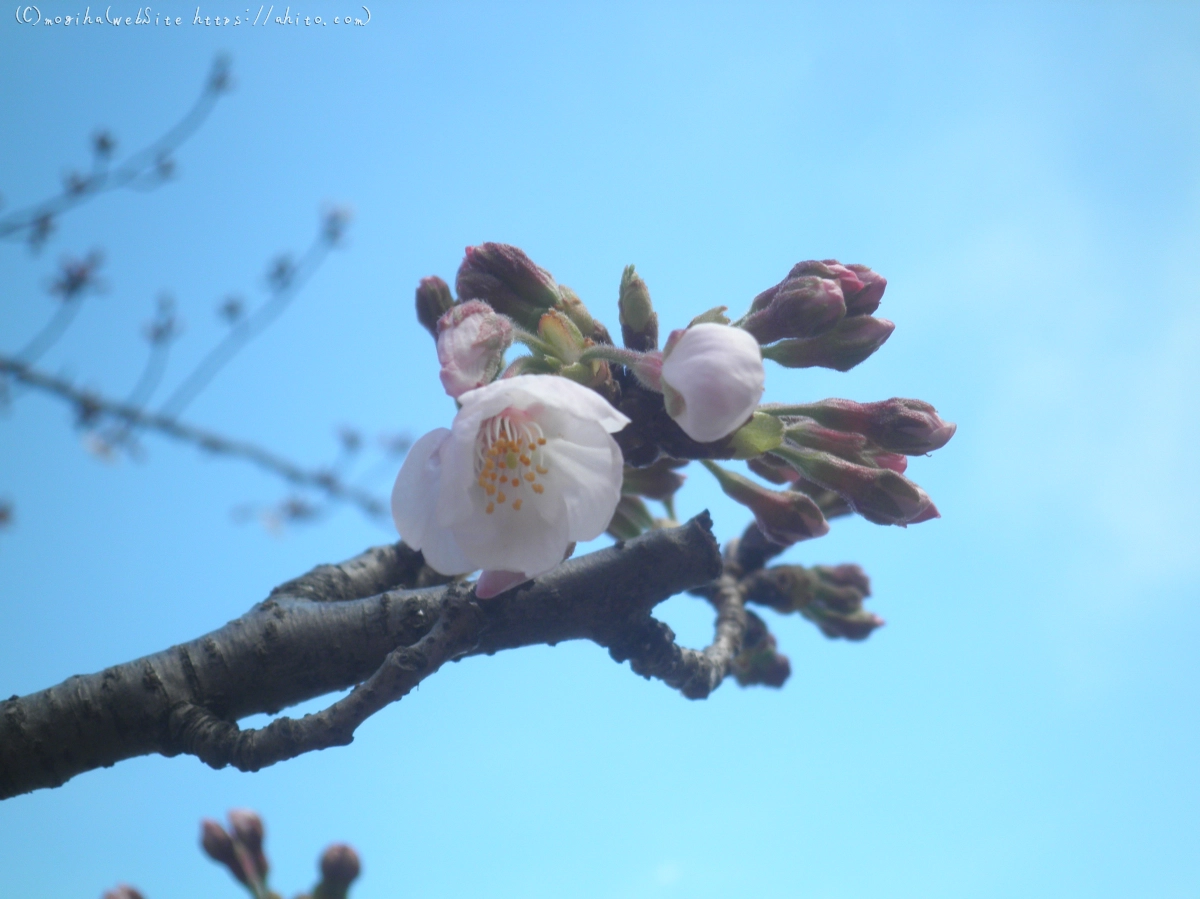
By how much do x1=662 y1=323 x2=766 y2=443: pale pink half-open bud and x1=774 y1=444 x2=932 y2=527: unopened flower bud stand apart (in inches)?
20.2

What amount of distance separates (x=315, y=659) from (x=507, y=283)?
0.92 m

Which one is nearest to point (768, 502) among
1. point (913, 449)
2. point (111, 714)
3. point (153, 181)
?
point (913, 449)

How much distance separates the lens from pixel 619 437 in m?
1.78

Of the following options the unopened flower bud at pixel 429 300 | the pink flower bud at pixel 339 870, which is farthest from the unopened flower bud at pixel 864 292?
the pink flower bud at pixel 339 870

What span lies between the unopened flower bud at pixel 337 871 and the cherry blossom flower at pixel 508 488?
42.2 inches

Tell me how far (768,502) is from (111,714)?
4.82 feet

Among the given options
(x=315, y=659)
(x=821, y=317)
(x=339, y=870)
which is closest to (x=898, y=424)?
(x=821, y=317)

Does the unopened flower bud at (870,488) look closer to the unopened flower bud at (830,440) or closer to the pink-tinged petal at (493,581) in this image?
the unopened flower bud at (830,440)

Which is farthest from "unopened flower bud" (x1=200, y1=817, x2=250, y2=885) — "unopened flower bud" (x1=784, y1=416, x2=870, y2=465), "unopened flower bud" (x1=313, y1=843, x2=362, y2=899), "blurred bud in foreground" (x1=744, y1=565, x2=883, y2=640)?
"unopened flower bud" (x1=784, y1=416, x2=870, y2=465)

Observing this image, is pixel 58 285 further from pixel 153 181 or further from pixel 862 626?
pixel 862 626

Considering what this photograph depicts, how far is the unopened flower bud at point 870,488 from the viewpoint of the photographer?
1.78 meters

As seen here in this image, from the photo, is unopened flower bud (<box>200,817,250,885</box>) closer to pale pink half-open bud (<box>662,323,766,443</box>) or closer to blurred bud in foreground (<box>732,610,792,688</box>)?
blurred bud in foreground (<box>732,610,792,688</box>)

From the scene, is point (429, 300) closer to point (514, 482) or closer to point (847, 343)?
point (514, 482)

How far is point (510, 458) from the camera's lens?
5.69 ft
